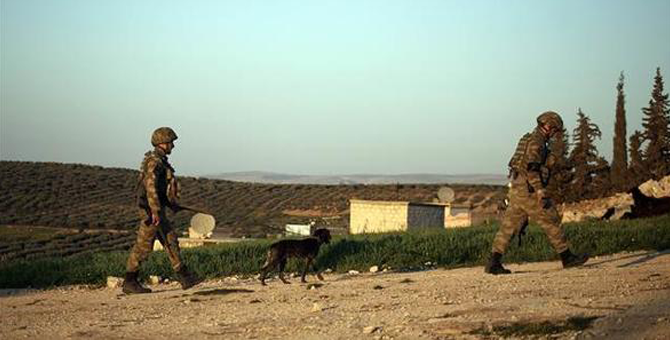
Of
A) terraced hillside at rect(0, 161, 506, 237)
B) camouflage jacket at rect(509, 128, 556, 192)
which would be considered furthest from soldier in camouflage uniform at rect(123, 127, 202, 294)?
terraced hillside at rect(0, 161, 506, 237)

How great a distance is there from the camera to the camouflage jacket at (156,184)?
12.0 meters

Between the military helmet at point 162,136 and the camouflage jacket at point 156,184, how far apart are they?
121 millimetres

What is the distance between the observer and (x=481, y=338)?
763 cm

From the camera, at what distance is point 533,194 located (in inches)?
474

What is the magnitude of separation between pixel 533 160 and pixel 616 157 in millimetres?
47491

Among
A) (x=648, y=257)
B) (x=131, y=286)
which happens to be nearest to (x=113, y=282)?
(x=131, y=286)

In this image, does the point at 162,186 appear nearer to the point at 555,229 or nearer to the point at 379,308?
the point at 379,308

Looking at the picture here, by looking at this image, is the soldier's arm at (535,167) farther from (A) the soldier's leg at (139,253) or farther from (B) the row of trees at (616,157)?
Result: (B) the row of trees at (616,157)

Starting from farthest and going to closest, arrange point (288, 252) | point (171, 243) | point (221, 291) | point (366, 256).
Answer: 1. point (366, 256)
2. point (288, 252)
3. point (171, 243)
4. point (221, 291)

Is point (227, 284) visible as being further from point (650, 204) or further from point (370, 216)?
point (370, 216)

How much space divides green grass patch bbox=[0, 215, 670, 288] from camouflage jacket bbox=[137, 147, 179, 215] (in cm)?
275

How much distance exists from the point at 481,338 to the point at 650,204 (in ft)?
56.2

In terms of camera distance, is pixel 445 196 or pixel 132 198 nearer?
pixel 445 196

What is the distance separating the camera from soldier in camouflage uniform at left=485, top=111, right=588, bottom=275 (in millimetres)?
11961
